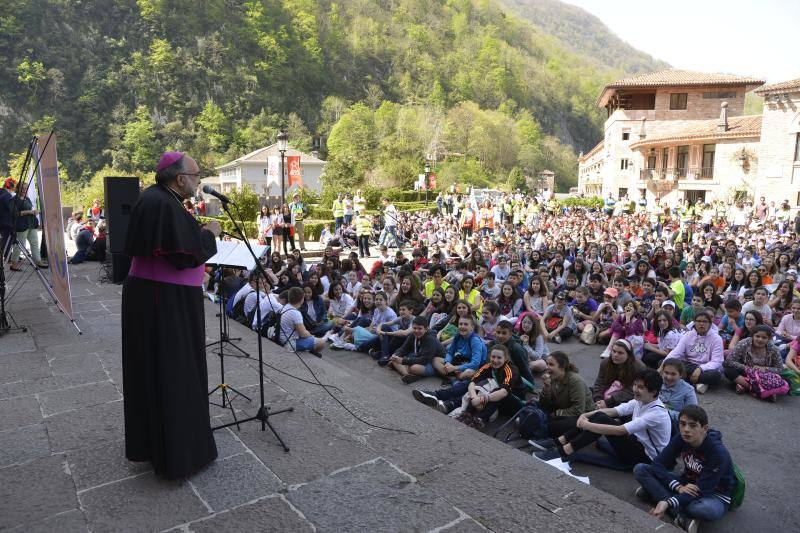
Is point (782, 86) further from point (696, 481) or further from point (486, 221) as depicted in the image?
point (696, 481)

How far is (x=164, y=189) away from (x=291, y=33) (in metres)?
91.8

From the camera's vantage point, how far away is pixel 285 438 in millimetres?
3295

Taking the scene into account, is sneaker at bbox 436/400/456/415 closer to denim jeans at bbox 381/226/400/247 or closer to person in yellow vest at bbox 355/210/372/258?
person in yellow vest at bbox 355/210/372/258

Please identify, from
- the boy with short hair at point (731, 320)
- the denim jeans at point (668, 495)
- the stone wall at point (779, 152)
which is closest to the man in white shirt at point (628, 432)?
the denim jeans at point (668, 495)

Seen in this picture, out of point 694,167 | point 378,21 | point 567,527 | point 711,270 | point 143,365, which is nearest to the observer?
point 567,527

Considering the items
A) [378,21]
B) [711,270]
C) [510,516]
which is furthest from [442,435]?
[378,21]

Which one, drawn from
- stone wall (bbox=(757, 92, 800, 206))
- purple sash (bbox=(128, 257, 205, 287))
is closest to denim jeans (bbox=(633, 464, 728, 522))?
purple sash (bbox=(128, 257, 205, 287))

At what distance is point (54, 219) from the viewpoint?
5555mm

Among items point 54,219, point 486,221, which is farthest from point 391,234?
point 54,219

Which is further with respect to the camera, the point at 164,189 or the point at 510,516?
the point at 164,189

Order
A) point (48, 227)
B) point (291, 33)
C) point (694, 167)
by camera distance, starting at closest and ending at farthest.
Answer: point (48, 227) → point (694, 167) → point (291, 33)

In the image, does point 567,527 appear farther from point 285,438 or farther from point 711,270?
point 711,270

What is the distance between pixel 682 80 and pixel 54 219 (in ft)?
139

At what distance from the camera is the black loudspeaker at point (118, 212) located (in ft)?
28.5
